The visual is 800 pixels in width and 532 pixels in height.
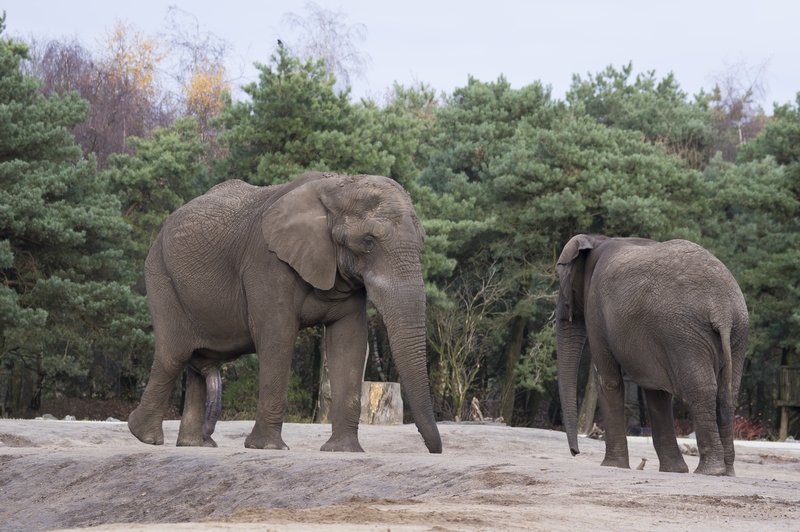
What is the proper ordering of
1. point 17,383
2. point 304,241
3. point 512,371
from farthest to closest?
point 512,371 < point 17,383 < point 304,241

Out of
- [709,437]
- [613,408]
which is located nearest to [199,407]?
[613,408]

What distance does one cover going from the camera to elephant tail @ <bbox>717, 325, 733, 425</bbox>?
32.3 feet

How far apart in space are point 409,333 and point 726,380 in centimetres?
297

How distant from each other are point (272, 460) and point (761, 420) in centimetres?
3467

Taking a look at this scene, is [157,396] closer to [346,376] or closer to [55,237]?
[346,376]

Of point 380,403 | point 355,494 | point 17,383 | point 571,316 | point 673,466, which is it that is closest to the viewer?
point 355,494

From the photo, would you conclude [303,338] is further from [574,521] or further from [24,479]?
[574,521]

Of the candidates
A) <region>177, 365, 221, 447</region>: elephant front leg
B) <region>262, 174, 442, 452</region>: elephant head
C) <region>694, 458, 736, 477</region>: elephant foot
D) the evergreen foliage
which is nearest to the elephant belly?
<region>694, 458, 736, 477</region>: elephant foot

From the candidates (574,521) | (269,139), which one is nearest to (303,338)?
(269,139)

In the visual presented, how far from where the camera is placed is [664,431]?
1105 cm

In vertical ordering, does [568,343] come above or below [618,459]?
above

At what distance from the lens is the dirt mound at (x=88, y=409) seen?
1190 inches

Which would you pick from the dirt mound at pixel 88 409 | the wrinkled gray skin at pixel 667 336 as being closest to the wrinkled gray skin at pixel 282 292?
the wrinkled gray skin at pixel 667 336

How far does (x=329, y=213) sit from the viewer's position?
10.8m
